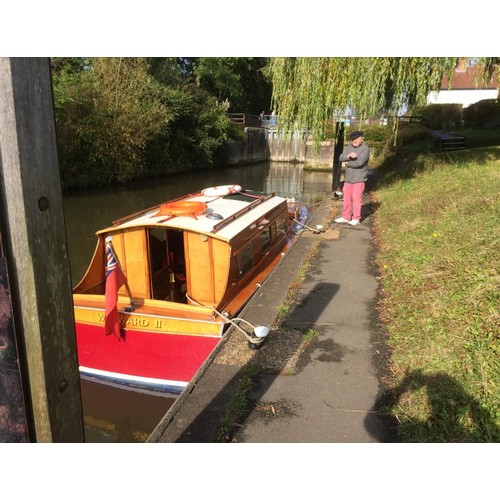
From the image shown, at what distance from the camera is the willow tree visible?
10.5m

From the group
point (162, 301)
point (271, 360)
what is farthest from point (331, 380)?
point (162, 301)

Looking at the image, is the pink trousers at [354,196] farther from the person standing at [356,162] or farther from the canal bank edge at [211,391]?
A: the canal bank edge at [211,391]

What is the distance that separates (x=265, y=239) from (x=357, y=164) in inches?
120

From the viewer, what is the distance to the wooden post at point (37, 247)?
1.31 metres

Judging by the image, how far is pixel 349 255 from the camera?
8000 mm

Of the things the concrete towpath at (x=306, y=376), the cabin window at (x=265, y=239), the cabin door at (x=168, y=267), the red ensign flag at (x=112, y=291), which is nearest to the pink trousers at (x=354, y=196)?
the cabin window at (x=265, y=239)

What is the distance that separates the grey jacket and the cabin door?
431cm

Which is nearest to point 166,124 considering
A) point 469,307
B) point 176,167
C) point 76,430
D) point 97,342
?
point 176,167

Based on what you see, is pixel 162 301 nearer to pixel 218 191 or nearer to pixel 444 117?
pixel 218 191

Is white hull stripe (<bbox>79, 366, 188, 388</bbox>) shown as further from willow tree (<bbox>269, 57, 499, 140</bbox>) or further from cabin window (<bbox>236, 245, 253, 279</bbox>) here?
willow tree (<bbox>269, 57, 499, 140</bbox>)

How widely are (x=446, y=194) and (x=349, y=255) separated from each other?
3.25 meters

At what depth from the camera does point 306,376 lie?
408cm

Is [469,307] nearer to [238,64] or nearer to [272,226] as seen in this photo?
[272,226]

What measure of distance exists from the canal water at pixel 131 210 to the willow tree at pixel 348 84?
7.34m
